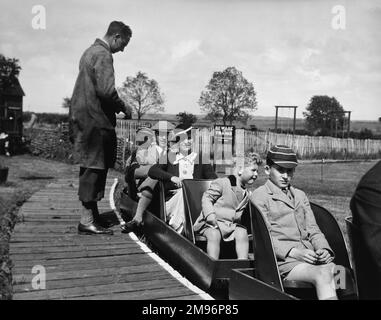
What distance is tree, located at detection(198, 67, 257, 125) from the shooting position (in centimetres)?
2364

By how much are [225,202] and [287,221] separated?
117 cm

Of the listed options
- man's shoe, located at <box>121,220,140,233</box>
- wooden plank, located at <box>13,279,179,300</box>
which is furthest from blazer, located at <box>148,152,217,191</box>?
wooden plank, located at <box>13,279,179,300</box>

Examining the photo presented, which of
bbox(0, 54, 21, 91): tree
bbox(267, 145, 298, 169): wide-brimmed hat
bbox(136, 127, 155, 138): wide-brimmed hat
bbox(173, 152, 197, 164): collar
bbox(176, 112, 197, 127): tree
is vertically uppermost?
bbox(0, 54, 21, 91): tree

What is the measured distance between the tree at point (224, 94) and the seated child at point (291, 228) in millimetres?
18449

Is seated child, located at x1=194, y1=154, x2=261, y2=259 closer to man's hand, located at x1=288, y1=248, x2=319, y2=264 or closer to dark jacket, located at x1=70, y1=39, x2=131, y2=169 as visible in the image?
man's hand, located at x1=288, y1=248, x2=319, y2=264

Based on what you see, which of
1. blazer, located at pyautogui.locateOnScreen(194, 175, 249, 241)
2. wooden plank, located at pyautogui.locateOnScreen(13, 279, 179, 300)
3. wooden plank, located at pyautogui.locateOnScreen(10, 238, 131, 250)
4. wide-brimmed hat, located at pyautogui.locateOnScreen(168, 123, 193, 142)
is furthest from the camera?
wide-brimmed hat, located at pyautogui.locateOnScreen(168, 123, 193, 142)

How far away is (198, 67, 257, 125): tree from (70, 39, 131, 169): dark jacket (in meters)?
16.9

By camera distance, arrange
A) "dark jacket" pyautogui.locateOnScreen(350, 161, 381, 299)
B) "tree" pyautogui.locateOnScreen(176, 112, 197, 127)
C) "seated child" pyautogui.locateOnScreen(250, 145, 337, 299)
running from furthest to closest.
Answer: "tree" pyautogui.locateOnScreen(176, 112, 197, 127) → "seated child" pyautogui.locateOnScreen(250, 145, 337, 299) → "dark jacket" pyautogui.locateOnScreen(350, 161, 381, 299)

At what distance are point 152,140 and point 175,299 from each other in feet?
12.5

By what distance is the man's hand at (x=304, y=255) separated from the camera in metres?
3.72

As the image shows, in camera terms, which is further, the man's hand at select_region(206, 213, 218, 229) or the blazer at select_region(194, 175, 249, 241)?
the blazer at select_region(194, 175, 249, 241)

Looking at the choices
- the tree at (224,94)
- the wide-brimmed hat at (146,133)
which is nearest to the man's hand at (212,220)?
the wide-brimmed hat at (146,133)

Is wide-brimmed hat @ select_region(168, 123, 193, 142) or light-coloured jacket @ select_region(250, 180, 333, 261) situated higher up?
wide-brimmed hat @ select_region(168, 123, 193, 142)
